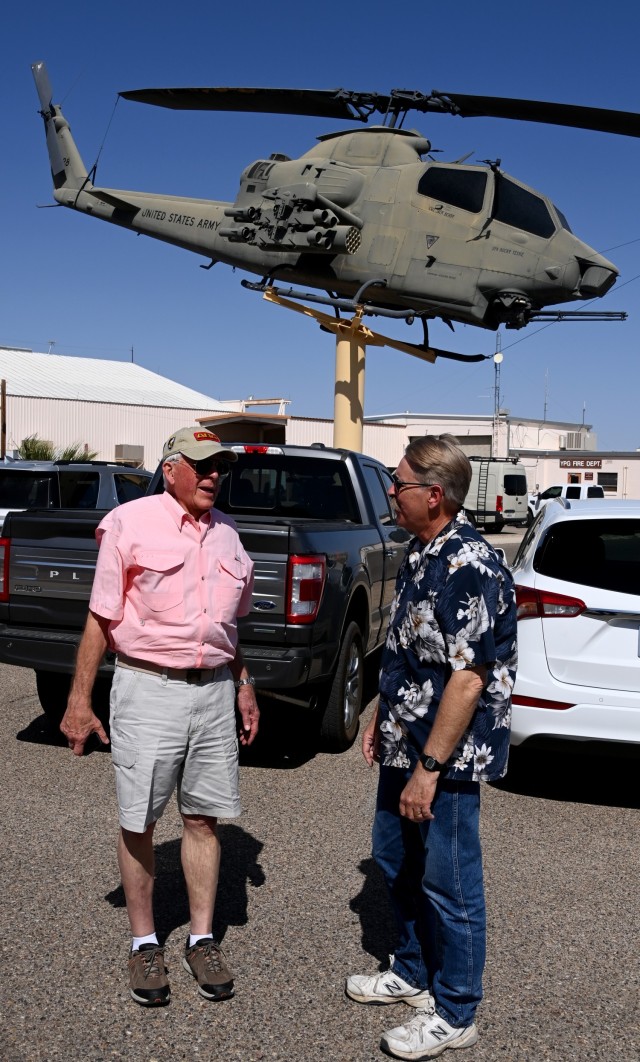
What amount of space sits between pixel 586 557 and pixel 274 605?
1.82 meters

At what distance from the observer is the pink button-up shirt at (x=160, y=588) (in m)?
3.51

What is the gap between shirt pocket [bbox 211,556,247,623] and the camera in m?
3.62

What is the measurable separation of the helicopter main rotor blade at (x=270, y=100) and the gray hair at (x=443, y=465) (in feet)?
62.1

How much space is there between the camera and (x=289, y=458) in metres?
8.20

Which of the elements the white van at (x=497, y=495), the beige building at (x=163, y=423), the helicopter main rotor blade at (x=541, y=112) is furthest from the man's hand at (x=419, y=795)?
the white van at (x=497, y=495)

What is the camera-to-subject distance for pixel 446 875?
3.16m

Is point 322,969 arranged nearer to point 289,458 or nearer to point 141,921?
point 141,921

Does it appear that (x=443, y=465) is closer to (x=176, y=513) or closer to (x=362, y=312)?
(x=176, y=513)

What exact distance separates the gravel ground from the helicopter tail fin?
22.9 meters

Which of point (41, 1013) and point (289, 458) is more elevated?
point (289, 458)

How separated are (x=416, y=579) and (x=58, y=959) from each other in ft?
6.53

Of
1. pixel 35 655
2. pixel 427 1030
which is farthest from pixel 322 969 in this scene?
pixel 35 655

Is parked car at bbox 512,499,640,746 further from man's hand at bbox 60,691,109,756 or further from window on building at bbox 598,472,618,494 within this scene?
window on building at bbox 598,472,618,494

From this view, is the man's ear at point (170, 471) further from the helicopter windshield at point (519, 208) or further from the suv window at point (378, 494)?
the helicopter windshield at point (519, 208)
